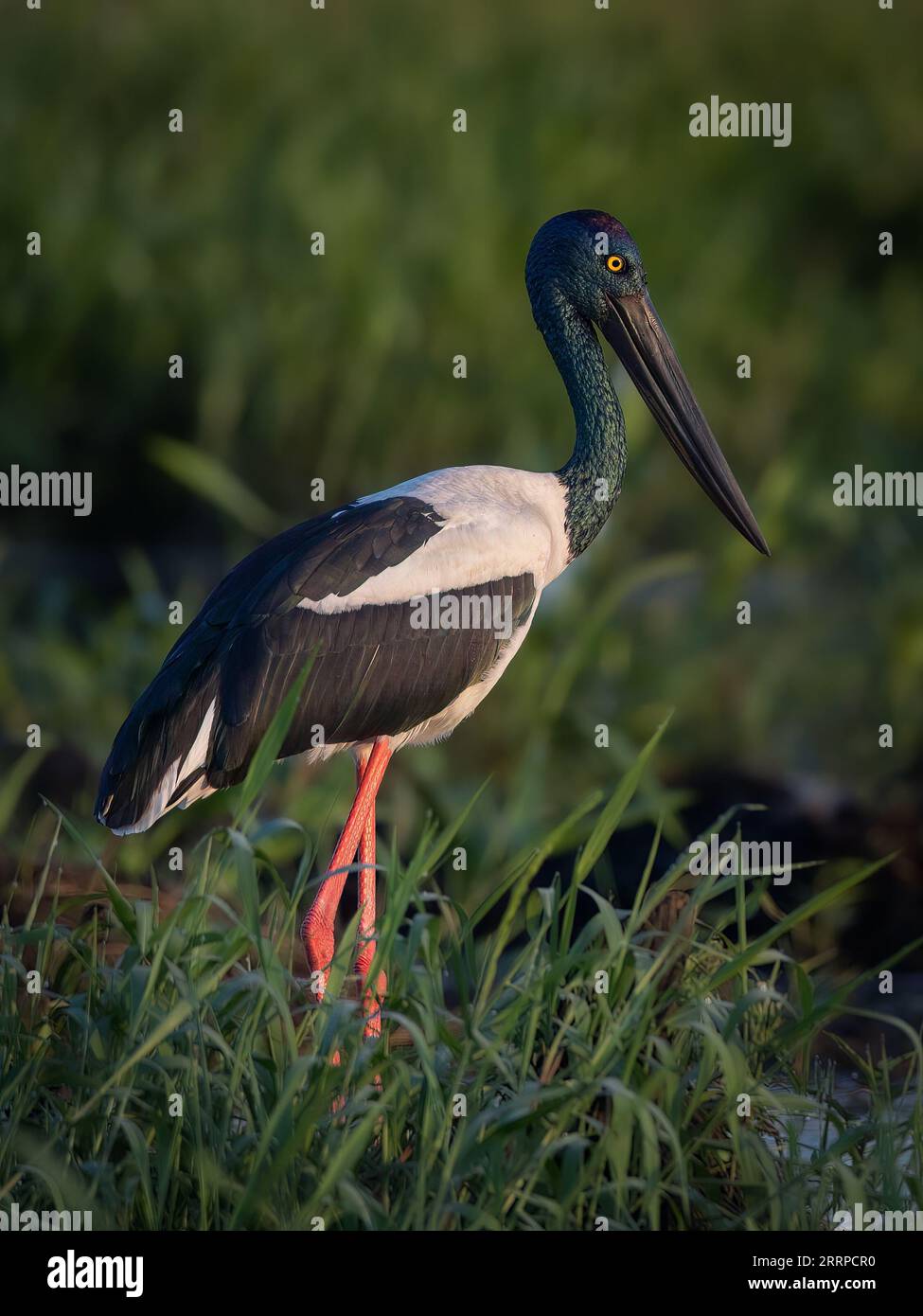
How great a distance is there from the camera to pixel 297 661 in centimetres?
517

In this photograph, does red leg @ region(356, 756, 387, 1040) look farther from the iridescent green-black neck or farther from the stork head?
the stork head

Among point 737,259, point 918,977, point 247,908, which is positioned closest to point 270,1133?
point 247,908

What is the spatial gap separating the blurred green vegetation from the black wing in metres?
2.24

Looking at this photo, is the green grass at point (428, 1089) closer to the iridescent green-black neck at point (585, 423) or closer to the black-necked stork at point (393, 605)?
the black-necked stork at point (393, 605)

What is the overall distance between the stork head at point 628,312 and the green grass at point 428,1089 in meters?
1.68

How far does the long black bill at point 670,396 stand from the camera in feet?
18.9

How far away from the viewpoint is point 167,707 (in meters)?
5.15

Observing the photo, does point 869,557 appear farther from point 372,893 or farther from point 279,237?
Answer: point 372,893

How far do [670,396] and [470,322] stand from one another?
4820mm

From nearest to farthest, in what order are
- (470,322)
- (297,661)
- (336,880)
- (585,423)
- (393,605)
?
(297,661), (393,605), (336,880), (585,423), (470,322)

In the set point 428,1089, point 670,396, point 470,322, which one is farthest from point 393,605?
point 470,322

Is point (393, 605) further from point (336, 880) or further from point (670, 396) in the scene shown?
point (670, 396)
